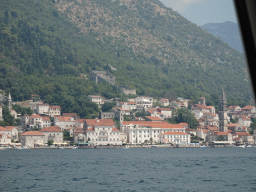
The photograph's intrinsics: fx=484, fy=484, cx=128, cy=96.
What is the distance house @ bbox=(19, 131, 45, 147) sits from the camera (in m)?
96.6

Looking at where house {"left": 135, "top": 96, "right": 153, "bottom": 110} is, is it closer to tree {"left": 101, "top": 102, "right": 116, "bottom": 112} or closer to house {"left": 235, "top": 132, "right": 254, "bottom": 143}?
tree {"left": 101, "top": 102, "right": 116, "bottom": 112}

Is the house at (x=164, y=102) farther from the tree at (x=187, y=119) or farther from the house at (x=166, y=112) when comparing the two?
the tree at (x=187, y=119)

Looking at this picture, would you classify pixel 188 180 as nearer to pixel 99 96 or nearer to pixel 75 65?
pixel 99 96

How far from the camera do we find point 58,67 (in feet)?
493

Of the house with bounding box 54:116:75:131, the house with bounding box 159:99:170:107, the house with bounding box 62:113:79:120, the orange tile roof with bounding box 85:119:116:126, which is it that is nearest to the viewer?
the orange tile roof with bounding box 85:119:116:126

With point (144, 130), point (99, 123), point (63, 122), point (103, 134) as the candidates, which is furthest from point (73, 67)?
point (103, 134)

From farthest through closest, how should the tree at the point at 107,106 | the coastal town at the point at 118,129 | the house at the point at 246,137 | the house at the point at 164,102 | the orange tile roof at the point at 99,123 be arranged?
the house at the point at 164,102, the tree at the point at 107,106, the house at the point at 246,137, the orange tile roof at the point at 99,123, the coastal town at the point at 118,129

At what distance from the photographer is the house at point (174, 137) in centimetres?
10662

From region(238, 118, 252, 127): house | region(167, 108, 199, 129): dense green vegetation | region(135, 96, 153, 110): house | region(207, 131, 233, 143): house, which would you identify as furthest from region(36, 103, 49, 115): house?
region(238, 118, 252, 127): house

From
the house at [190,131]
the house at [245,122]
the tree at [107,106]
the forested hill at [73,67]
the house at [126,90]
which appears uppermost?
the forested hill at [73,67]

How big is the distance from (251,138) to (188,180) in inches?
3366

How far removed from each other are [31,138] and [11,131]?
16.8 ft

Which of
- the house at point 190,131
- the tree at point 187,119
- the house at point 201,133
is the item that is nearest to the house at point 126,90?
the tree at point 187,119

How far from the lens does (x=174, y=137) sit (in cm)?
10700
